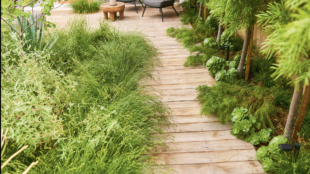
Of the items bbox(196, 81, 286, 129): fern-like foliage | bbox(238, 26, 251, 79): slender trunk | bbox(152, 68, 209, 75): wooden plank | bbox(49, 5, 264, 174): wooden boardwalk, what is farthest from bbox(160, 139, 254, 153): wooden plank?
bbox(152, 68, 209, 75): wooden plank

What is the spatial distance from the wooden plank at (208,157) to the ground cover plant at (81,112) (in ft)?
0.56

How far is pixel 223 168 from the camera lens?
7.14 feet

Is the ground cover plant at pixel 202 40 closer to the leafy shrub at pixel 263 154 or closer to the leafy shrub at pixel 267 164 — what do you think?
the leafy shrub at pixel 263 154

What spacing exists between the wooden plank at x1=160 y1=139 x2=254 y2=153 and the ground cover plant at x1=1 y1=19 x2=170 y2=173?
0.51 ft

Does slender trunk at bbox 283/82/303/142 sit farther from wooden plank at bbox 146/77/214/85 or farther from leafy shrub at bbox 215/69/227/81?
wooden plank at bbox 146/77/214/85

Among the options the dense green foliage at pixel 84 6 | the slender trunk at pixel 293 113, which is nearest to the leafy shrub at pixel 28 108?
the slender trunk at pixel 293 113

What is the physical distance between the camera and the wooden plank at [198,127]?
2.64m

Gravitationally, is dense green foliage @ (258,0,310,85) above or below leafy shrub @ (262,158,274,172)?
above

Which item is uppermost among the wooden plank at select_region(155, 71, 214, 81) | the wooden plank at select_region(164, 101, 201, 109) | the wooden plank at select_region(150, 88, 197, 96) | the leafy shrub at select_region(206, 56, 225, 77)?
the leafy shrub at select_region(206, 56, 225, 77)

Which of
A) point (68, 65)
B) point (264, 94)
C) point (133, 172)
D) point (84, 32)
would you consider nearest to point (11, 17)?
point (68, 65)

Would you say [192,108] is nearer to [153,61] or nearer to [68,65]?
[153,61]

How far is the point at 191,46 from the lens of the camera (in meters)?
4.62

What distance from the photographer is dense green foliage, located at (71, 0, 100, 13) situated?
753 cm

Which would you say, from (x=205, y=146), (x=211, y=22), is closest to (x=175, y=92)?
(x=205, y=146)
